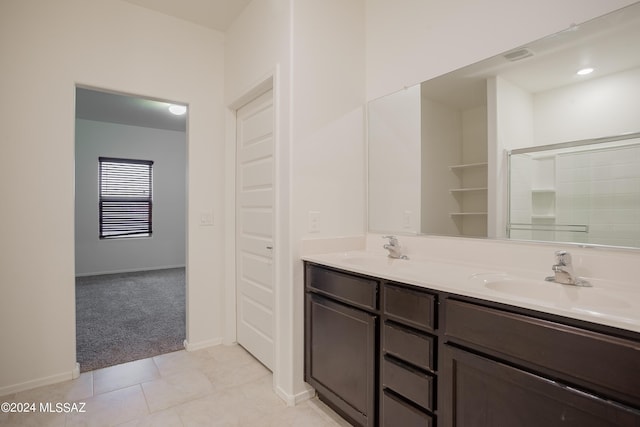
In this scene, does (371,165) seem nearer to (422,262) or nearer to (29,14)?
(422,262)

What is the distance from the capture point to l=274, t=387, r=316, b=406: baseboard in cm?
197

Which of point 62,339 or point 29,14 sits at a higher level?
point 29,14

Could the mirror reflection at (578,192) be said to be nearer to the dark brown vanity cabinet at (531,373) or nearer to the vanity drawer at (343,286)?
the dark brown vanity cabinet at (531,373)

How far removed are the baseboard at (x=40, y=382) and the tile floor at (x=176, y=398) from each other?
0.04 m

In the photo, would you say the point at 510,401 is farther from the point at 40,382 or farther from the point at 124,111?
the point at 124,111

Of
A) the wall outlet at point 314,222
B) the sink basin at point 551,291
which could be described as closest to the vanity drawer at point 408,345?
the sink basin at point 551,291

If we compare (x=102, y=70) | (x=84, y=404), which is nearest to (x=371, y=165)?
(x=102, y=70)

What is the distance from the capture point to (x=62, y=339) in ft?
7.41

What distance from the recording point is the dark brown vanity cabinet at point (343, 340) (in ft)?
5.06

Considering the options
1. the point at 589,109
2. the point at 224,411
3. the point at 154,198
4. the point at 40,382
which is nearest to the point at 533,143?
the point at 589,109

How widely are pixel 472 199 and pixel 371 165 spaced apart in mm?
779

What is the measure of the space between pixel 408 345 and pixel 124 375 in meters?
2.13

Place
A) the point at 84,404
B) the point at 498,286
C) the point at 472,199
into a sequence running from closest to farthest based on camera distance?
the point at 498,286 → the point at 472,199 → the point at 84,404

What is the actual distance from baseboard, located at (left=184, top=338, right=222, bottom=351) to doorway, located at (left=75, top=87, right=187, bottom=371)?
1.01 metres
